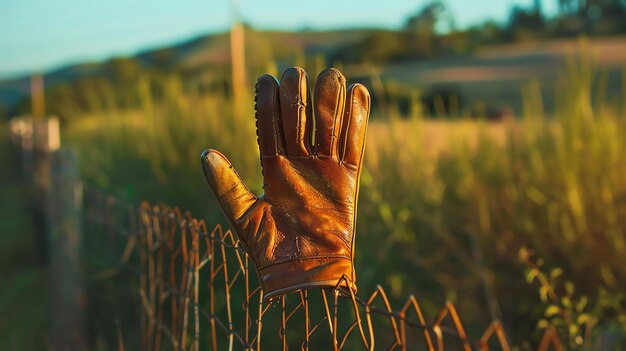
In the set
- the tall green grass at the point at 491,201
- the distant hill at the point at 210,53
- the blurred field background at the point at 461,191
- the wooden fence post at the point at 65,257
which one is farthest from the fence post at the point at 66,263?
the distant hill at the point at 210,53

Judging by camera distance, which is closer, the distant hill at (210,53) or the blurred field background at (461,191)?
the blurred field background at (461,191)

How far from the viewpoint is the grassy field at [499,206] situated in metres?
4.86

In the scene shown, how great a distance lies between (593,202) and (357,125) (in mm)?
2952

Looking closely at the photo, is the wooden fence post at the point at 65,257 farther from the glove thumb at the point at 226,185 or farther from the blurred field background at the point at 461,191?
the glove thumb at the point at 226,185

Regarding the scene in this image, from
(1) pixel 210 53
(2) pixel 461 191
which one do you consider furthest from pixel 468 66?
(2) pixel 461 191

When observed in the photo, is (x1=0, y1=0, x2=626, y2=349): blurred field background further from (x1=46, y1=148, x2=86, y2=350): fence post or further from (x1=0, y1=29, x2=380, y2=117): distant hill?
(x1=46, y1=148, x2=86, y2=350): fence post

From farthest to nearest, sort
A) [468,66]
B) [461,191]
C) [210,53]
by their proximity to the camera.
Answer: [468,66] → [210,53] → [461,191]

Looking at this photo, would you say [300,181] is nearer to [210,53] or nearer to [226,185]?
[226,185]

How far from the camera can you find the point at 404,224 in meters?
5.42

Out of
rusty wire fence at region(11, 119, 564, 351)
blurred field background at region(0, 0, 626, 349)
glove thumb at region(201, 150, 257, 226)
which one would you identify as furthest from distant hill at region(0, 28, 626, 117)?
glove thumb at region(201, 150, 257, 226)

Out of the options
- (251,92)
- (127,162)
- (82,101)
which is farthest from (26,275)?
(82,101)

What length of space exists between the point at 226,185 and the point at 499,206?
11.1 feet

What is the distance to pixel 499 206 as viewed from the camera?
5402 millimetres

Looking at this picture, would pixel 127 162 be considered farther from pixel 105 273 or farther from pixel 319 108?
pixel 319 108
